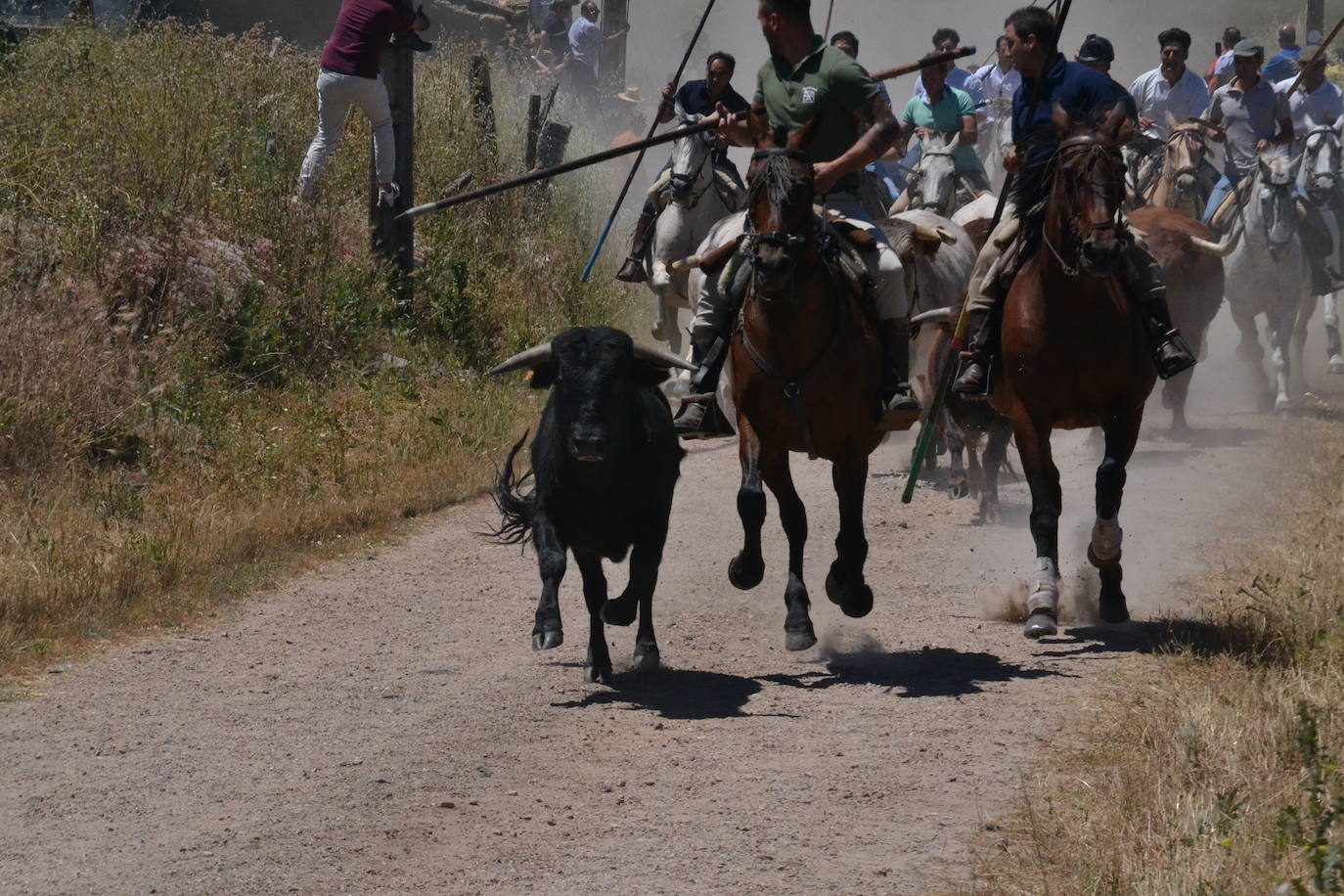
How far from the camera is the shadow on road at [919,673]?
7926 mm

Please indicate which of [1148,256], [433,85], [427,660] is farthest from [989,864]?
[433,85]

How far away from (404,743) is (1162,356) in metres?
4.10

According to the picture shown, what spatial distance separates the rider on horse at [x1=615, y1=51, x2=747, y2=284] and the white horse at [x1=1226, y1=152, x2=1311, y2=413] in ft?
16.0

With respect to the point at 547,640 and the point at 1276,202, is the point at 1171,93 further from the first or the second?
the point at 547,640

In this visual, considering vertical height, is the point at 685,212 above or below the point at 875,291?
above

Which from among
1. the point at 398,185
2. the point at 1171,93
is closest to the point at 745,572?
the point at 398,185

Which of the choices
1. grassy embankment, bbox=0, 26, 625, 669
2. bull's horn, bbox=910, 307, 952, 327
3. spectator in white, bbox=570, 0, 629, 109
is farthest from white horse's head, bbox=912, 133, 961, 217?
spectator in white, bbox=570, 0, 629, 109

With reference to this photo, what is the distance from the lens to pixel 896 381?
867 centimetres

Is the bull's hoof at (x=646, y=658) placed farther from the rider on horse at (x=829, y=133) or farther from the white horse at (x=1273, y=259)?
the white horse at (x=1273, y=259)

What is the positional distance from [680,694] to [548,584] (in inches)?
29.5

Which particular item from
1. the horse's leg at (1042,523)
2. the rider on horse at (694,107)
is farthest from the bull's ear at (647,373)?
the rider on horse at (694,107)

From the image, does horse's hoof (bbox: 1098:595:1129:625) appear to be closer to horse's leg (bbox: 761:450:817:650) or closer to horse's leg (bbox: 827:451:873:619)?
horse's leg (bbox: 827:451:873:619)

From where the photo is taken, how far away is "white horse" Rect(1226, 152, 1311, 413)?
54.6ft

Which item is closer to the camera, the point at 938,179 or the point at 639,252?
the point at 938,179
